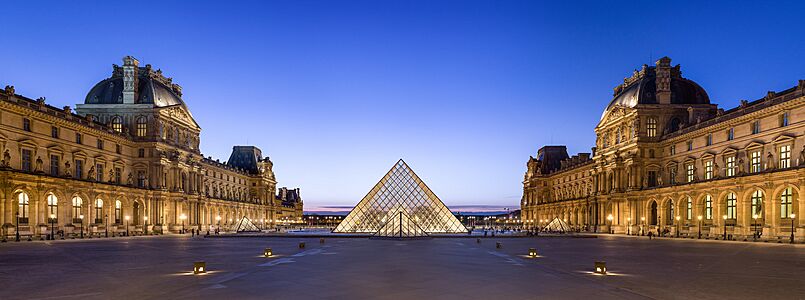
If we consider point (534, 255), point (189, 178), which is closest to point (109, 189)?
point (189, 178)

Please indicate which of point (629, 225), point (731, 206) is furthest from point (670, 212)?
point (731, 206)

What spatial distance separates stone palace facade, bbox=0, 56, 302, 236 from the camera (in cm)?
3831

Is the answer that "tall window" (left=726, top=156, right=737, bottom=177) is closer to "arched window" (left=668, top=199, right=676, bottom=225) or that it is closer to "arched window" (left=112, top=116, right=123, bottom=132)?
"arched window" (left=668, top=199, right=676, bottom=225)

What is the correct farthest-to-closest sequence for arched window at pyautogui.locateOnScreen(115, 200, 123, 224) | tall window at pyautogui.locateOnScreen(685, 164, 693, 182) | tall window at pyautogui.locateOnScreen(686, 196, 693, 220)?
tall window at pyautogui.locateOnScreen(685, 164, 693, 182) < arched window at pyautogui.locateOnScreen(115, 200, 123, 224) < tall window at pyautogui.locateOnScreen(686, 196, 693, 220)

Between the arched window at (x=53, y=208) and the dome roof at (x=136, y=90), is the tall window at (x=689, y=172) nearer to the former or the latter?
the dome roof at (x=136, y=90)

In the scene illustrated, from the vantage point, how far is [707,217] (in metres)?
47.2

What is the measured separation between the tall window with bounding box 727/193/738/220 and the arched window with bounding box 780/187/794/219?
5378 millimetres

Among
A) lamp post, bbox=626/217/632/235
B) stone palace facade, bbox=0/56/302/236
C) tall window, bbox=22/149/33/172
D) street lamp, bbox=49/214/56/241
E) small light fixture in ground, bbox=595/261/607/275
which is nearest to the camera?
small light fixture in ground, bbox=595/261/607/275

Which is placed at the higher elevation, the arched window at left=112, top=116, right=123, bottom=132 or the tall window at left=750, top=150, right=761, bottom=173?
the arched window at left=112, top=116, right=123, bottom=132

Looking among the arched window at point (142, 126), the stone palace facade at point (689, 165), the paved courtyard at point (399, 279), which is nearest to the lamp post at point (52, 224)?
the arched window at point (142, 126)

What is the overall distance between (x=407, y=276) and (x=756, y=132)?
1461 inches

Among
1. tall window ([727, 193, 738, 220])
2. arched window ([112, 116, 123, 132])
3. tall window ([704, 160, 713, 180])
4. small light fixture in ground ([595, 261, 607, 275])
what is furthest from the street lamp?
tall window ([704, 160, 713, 180])

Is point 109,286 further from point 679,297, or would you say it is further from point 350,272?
point 679,297

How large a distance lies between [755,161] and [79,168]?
5003cm
